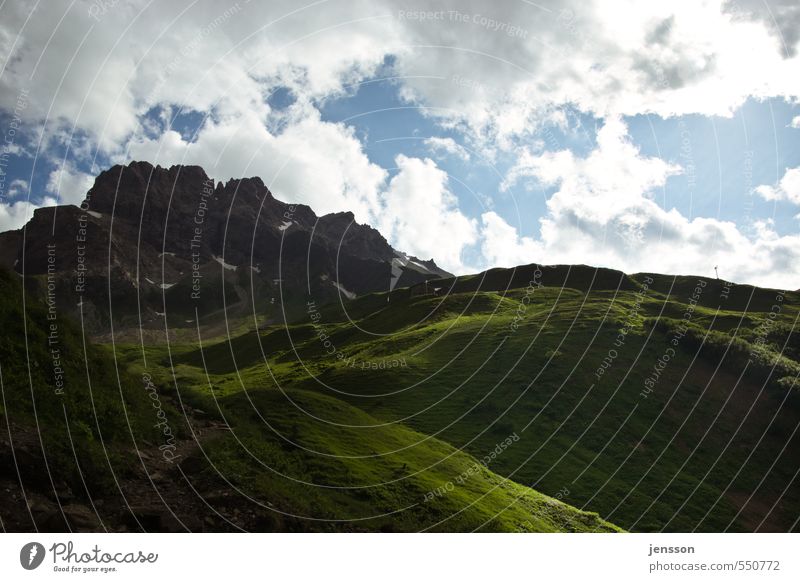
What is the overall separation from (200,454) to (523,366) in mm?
57683

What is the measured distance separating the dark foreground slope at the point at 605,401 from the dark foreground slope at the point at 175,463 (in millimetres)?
1603

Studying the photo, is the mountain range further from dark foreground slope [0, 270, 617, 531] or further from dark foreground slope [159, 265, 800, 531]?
dark foreground slope [159, 265, 800, 531]

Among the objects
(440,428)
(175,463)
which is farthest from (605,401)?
(175,463)

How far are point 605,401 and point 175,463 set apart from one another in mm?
55956

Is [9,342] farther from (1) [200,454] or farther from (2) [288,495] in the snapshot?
(2) [288,495]

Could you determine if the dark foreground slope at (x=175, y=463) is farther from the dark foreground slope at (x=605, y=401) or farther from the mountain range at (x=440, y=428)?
the dark foreground slope at (x=605, y=401)

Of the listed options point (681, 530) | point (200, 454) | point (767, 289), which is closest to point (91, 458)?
point (200, 454)

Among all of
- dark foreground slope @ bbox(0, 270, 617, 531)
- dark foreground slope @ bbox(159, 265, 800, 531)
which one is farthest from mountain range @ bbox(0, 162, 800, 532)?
dark foreground slope @ bbox(159, 265, 800, 531)

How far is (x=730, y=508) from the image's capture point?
4509 centimetres

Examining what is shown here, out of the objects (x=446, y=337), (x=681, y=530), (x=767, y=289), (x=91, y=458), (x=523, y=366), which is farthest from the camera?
(x=767, y=289)

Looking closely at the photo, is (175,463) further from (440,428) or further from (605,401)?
(605,401)

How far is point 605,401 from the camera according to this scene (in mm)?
60375

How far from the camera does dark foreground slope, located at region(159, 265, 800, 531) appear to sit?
4353cm

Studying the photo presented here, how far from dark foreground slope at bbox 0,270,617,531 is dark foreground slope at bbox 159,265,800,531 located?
63.1 inches
